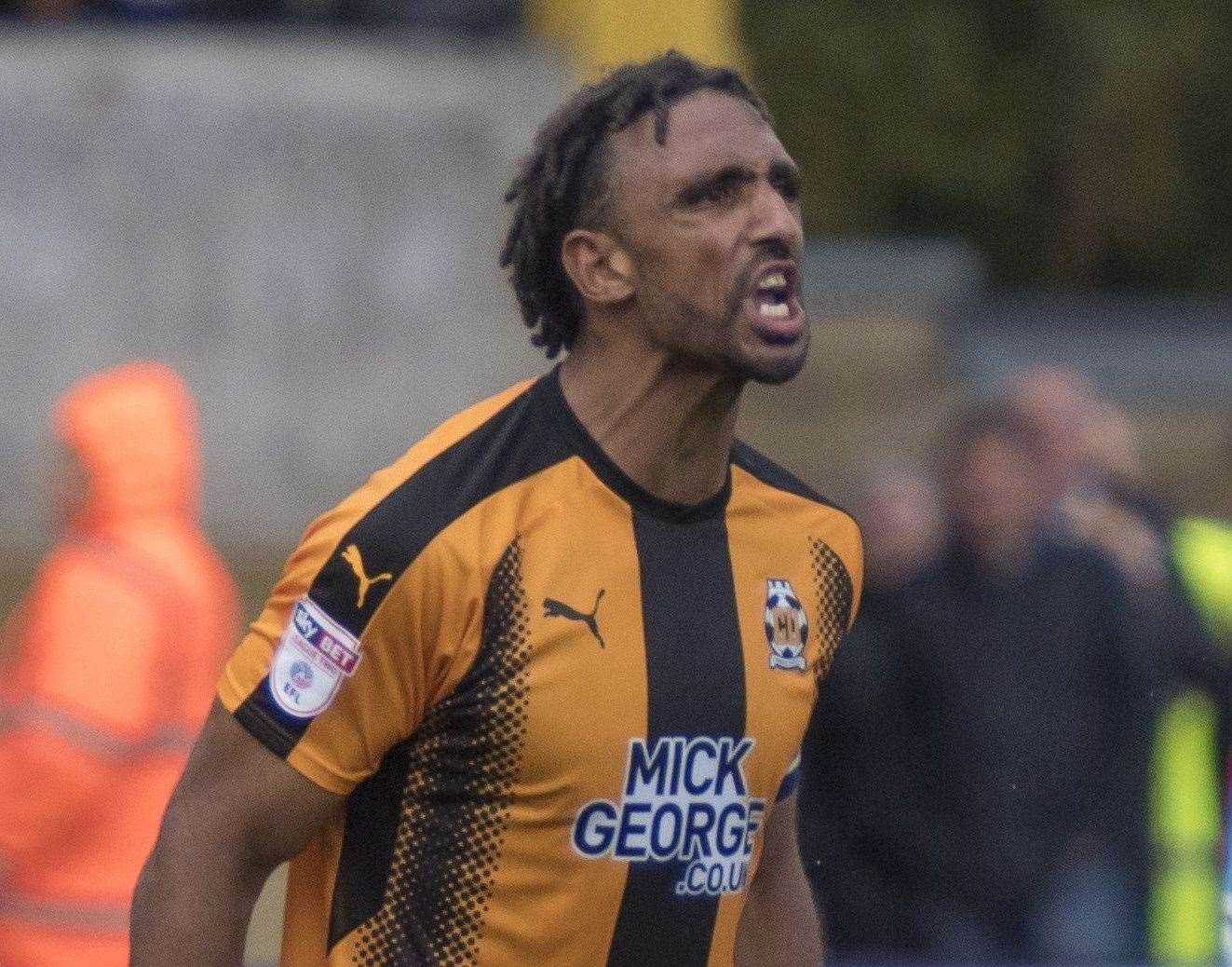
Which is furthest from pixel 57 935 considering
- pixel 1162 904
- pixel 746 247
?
pixel 1162 904

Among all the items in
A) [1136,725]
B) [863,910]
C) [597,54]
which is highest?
[597,54]

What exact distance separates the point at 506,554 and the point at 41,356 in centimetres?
734

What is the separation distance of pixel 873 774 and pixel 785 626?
288 centimetres

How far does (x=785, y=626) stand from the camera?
12.2ft

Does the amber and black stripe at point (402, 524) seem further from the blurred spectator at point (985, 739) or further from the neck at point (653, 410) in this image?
the blurred spectator at point (985, 739)

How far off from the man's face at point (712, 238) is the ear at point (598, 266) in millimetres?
18

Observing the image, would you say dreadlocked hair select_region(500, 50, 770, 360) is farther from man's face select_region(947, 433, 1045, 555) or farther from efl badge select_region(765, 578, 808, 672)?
man's face select_region(947, 433, 1045, 555)

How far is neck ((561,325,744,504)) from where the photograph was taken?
11.9 ft

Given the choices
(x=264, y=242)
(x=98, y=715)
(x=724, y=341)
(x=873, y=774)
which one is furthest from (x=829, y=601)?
(x=264, y=242)

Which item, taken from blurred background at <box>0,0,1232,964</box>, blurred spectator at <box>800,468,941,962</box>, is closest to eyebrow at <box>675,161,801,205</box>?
blurred background at <box>0,0,1232,964</box>

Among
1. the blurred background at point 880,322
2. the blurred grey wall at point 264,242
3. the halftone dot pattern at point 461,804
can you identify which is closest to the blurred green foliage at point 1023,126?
the blurred background at point 880,322

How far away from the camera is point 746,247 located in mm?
3523

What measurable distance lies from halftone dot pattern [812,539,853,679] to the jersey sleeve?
23.7 inches

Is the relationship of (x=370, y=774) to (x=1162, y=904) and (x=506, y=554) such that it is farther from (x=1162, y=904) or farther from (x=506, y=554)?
(x=1162, y=904)
